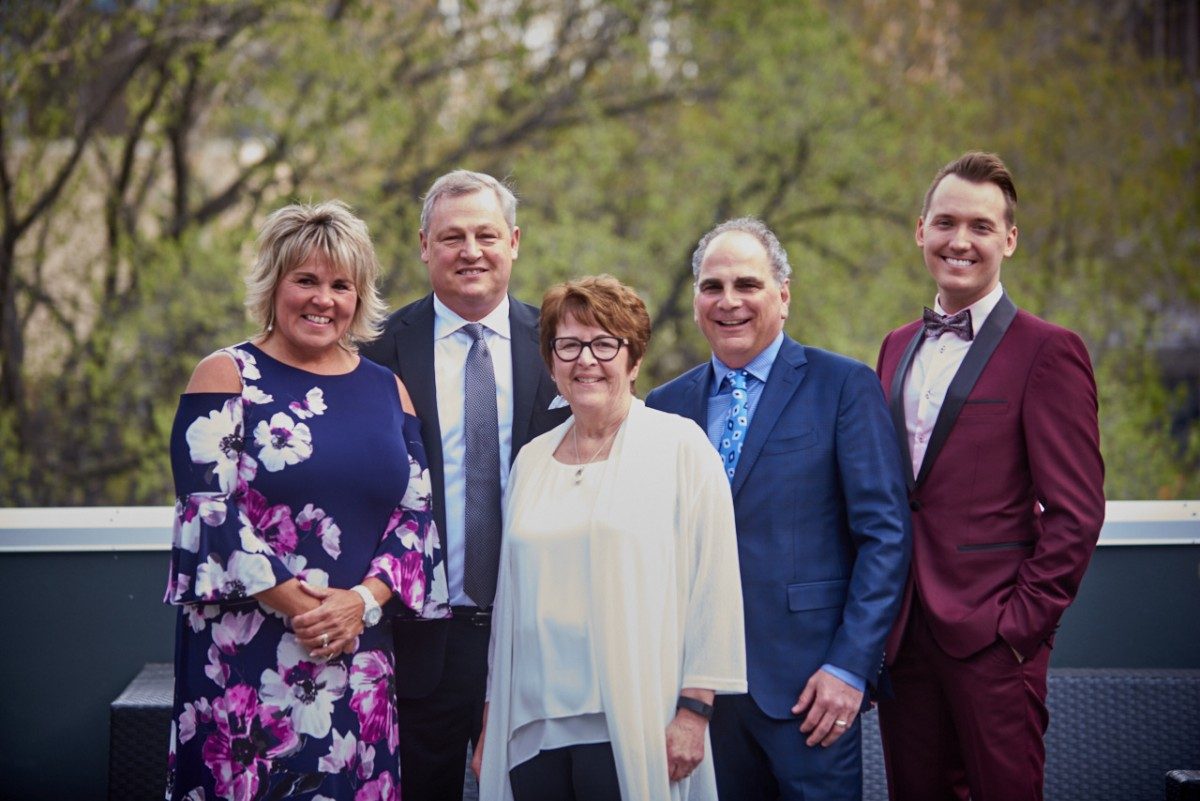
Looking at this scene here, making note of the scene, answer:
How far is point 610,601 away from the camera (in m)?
2.58

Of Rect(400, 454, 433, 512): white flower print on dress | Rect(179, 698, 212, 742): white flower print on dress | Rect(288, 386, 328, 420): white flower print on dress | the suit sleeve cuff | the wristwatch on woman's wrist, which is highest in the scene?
Rect(288, 386, 328, 420): white flower print on dress

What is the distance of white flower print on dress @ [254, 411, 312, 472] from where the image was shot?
2719mm

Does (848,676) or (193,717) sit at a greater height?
(848,676)

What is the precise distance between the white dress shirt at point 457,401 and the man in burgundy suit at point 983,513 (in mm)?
981

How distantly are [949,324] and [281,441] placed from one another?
161 cm

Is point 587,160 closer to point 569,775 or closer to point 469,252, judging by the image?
point 469,252

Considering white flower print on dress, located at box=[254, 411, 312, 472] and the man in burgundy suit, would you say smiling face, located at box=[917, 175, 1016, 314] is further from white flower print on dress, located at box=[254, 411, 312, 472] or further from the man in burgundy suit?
white flower print on dress, located at box=[254, 411, 312, 472]

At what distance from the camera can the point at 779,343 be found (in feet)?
9.86

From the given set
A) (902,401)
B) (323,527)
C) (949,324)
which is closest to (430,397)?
(323,527)

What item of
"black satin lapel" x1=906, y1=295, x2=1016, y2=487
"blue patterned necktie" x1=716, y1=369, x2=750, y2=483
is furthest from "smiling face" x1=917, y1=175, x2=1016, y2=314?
"blue patterned necktie" x1=716, y1=369, x2=750, y2=483

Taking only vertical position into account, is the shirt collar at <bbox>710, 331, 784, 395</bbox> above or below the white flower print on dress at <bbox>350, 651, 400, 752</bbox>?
above

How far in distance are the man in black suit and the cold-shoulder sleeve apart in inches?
19.7

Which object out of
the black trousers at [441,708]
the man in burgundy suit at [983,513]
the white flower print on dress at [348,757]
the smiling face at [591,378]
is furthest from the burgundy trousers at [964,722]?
the white flower print on dress at [348,757]

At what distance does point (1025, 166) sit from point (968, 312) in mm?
Result: 9063
